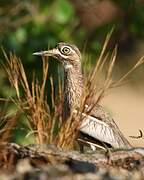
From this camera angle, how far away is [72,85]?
8352 mm

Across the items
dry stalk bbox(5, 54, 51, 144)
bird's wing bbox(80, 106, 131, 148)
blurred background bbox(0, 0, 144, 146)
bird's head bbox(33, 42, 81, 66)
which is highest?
blurred background bbox(0, 0, 144, 146)

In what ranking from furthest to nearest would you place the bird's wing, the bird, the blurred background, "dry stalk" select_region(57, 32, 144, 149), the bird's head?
the blurred background, the bird's head, the bird's wing, the bird, "dry stalk" select_region(57, 32, 144, 149)

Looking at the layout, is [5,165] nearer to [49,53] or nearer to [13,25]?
[49,53]

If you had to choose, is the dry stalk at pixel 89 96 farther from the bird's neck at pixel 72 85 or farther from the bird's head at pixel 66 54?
the bird's head at pixel 66 54

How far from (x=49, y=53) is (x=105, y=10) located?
449 inches

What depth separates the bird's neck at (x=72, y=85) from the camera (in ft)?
25.9

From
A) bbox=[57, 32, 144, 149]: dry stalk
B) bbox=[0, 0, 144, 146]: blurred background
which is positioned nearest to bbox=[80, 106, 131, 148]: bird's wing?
bbox=[57, 32, 144, 149]: dry stalk

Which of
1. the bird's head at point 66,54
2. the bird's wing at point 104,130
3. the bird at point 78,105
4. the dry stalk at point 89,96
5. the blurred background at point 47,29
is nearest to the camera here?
the dry stalk at point 89,96

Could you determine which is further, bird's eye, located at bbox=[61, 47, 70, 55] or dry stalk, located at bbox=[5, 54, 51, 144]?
bird's eye, located at bbox=[61, 47, 70, 55]

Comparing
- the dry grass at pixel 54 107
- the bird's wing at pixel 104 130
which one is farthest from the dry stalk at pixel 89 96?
the bird's wing at pixel 104 130

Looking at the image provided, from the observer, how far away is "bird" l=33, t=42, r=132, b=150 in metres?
7.80

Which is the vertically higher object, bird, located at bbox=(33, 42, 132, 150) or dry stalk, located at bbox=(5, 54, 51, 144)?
bird, located at bbox=(33, 42, 132, 150)

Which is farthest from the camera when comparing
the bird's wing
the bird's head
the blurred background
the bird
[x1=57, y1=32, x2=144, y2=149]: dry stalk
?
the blurred background

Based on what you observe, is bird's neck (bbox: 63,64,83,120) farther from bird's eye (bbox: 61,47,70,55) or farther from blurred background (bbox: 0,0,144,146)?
blurred background (bbox: 0,0,144,146)
